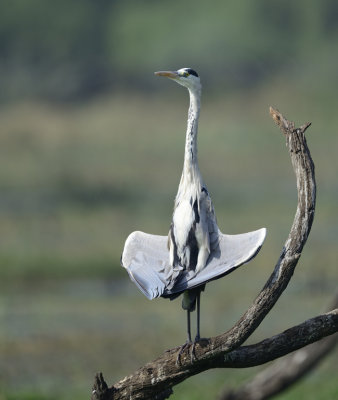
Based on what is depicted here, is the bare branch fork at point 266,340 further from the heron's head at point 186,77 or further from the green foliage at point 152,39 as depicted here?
the green foliage at point 152,39

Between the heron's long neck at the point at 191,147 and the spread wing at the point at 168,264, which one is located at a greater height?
the heron's long neck at the point at 191,147

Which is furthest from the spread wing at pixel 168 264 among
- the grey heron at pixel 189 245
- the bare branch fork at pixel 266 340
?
the bare branch fork at pixel 266 340

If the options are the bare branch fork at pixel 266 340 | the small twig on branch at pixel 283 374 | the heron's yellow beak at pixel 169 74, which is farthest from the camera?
the small twig on branch at pixel 283 374

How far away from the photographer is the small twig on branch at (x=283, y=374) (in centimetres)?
785

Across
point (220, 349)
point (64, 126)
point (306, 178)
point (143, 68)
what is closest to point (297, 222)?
point (306, 178)

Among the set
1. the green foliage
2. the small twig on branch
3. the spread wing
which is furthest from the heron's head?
the green foliage

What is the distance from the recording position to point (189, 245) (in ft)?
19.6

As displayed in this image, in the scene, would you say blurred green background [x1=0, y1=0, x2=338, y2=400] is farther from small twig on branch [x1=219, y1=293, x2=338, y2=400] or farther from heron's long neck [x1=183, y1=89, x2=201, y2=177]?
heron's long neck [x1=183, y1=89, x2=201, y2=177]

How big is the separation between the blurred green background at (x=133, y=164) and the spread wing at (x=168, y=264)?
4.12 metres

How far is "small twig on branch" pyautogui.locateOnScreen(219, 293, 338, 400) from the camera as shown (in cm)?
785

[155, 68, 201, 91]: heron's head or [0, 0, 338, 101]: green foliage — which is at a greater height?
[155, 68, 201, 91]: heron's head

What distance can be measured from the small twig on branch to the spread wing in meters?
2.13

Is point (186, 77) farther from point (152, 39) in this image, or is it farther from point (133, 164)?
point (152, 39)

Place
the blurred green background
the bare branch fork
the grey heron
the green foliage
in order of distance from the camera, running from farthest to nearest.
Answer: the green foliage < the blurred green background < the grey heron < the bare branch fork
